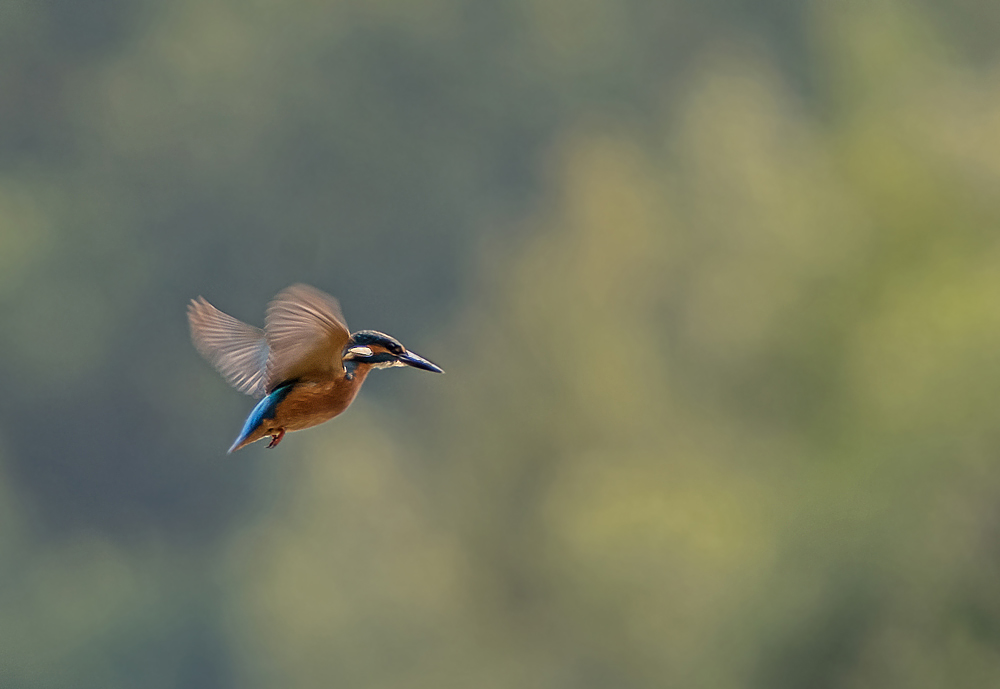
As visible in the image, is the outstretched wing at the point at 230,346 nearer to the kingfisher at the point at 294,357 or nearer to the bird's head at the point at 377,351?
the kingfisher at the point at 294,357

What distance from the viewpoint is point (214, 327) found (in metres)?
2.06

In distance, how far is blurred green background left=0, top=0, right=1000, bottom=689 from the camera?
9.36 metres

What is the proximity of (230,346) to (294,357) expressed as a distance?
35 centimetres

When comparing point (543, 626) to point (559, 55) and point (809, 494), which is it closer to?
point (809, 494)

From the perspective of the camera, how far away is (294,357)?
1.74 metres

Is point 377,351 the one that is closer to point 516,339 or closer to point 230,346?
point 230,346

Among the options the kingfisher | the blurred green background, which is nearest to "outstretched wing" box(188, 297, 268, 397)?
the kingfisher

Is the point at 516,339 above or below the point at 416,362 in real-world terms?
above

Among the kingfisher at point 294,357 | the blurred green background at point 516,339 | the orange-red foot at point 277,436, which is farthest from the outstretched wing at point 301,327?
the blurred green background at point 516,339

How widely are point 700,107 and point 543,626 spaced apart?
13190 mm

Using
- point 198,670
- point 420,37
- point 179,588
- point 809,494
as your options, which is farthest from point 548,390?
Answer: point 420,37

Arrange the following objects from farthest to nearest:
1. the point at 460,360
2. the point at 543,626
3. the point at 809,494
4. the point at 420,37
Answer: the point at 420,37, the point at 460,360, the point at 543,626, the point at 809,494

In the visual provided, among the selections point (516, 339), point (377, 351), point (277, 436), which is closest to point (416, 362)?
point (377, 351)

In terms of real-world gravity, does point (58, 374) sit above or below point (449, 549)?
above
